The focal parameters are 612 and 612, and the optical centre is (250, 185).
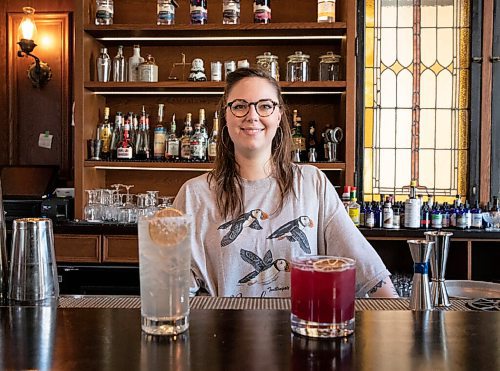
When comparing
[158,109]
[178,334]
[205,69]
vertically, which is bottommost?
[178,334]

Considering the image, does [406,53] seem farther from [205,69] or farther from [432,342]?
[432,342]

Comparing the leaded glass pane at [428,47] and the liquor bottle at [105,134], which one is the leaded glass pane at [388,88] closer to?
the leaded glass pane at [428,47]

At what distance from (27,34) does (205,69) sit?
127 centimetres

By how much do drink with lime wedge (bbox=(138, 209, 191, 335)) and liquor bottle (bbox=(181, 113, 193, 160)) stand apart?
9.25 ft

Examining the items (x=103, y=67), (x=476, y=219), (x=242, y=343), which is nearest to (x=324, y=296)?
(x=242, y=343)

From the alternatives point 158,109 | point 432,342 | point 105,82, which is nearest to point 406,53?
point 158,109

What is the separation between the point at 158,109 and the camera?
3.83m

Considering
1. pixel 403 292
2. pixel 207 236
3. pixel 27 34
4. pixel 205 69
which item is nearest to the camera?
pixel 207 236

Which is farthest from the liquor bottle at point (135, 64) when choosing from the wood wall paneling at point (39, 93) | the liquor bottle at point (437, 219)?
the liquor bottle at point (437, 219)

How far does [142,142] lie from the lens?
3787mm

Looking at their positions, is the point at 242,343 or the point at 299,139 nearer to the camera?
the point at 242,343

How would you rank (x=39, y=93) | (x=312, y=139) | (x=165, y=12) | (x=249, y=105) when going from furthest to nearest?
(x=39, y=93), (x=312, y=139), (x=165, y=12), (x=249, y=105)

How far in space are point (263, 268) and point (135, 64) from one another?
2.31 m

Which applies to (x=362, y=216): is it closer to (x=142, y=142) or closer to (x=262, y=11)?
(x=262, y=11)
